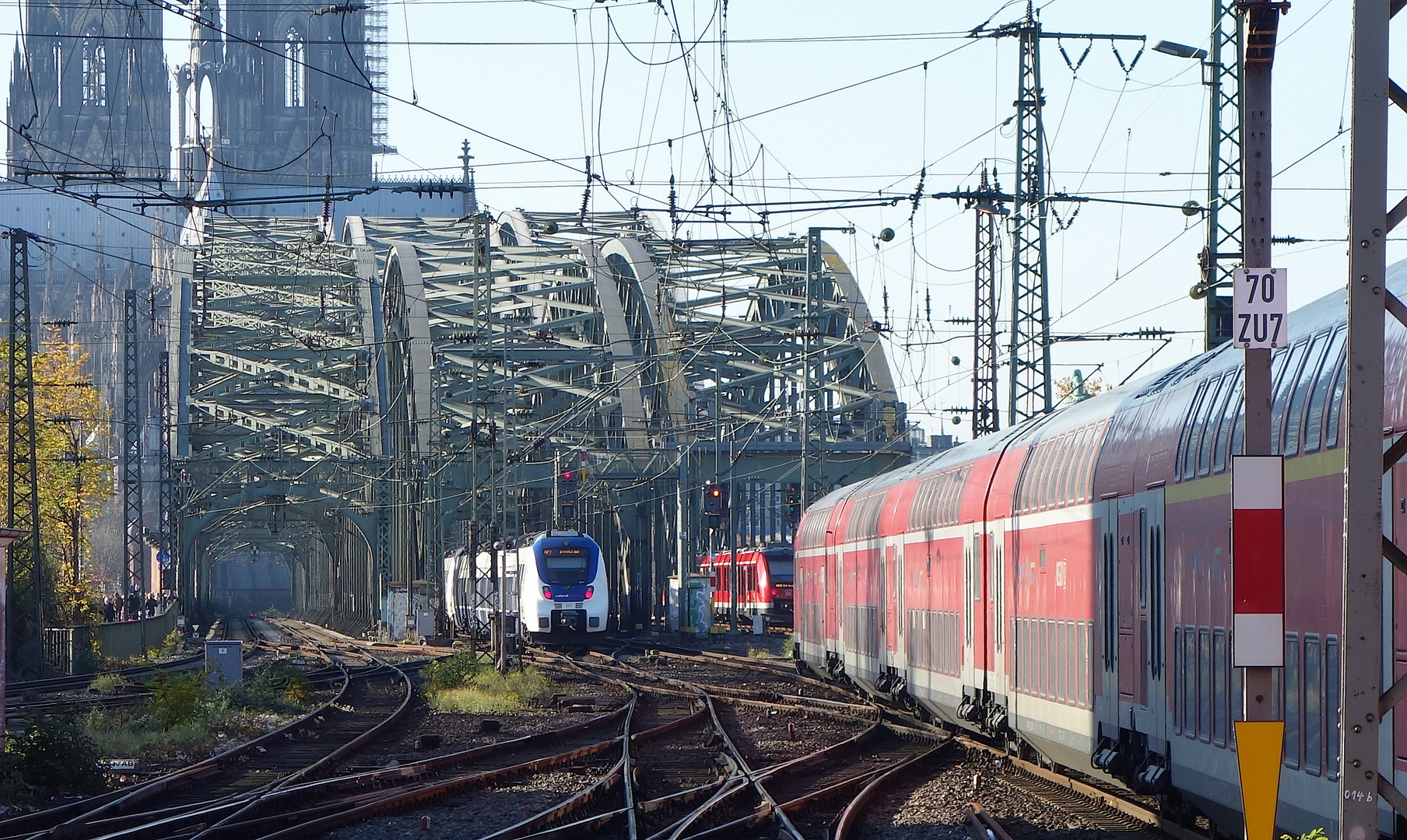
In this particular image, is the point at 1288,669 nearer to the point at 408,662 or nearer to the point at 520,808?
the point at 520,808

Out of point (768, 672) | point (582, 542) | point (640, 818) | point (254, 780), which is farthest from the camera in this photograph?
point (582, 542)

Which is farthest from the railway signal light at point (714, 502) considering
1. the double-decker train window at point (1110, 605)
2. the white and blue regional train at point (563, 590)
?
the double-decker train window at point (1110, 605)

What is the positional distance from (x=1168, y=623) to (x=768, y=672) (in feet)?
87.9

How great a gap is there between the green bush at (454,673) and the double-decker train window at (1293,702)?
24.3m

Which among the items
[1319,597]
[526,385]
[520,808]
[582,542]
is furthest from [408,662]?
[1319,597]

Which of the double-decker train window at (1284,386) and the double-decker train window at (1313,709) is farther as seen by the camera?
the double-decker train window at (1284,386)

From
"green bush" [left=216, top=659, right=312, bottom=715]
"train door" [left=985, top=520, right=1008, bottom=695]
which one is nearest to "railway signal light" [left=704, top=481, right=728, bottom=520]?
"green bush" [left=216, top=659, right=312, bottom=715]

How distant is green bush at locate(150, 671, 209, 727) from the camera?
2486 cm

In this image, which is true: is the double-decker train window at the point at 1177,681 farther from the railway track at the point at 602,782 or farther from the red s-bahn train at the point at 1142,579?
the railway track at the point at 602,782

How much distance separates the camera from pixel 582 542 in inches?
2032

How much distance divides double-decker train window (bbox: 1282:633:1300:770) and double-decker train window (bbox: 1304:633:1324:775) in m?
0.11

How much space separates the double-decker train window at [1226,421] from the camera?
11.1 meters

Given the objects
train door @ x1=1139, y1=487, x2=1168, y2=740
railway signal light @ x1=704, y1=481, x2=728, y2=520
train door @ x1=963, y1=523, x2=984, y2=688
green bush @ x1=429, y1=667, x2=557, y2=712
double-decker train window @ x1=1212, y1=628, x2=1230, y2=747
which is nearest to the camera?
double-decker train window @ x1=1212, y1=628, x2=1230, y2=747

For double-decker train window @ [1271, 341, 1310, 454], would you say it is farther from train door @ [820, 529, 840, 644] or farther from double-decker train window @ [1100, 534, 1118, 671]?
train door @ [820, 529, 840, 644]
